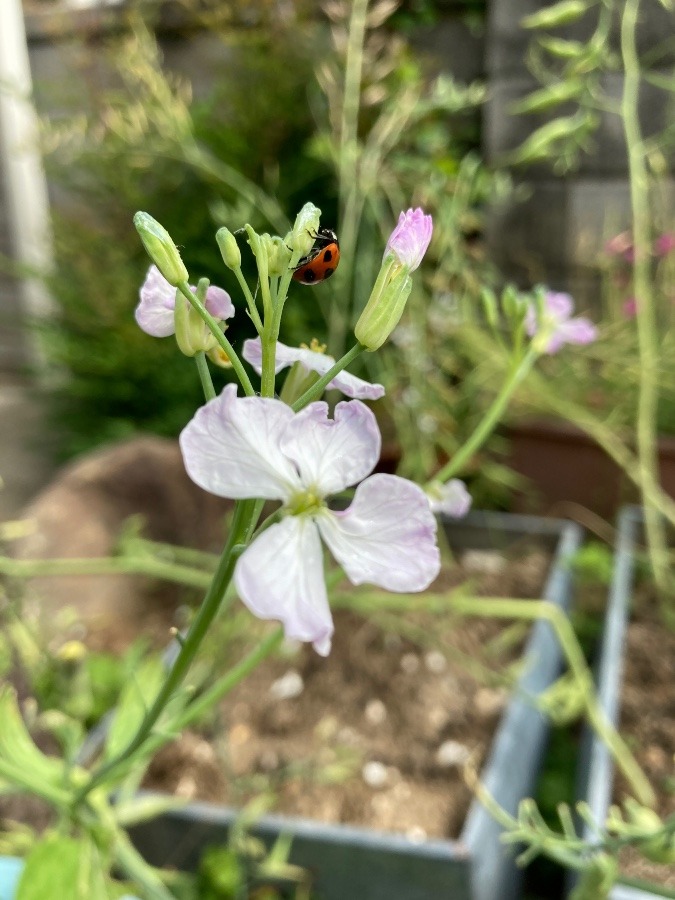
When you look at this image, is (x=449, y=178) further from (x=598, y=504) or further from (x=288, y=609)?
(x=288, y=609)

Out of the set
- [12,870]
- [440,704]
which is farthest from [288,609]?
[440,704]

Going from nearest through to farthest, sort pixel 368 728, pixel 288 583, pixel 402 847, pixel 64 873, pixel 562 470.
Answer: pixel 288 583 → pixel 64 873 → pixel 402 847 → pixel 368 728 → pixel 562 470

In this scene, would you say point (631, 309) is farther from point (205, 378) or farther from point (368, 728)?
point (205, 378)

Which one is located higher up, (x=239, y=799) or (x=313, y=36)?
(x=313, y=36)

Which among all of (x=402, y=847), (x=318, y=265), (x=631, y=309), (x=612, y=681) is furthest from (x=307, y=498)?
(x=631, y=309)

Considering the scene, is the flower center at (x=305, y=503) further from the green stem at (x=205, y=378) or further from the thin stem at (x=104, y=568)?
the thin stem at (x=104, y=568)

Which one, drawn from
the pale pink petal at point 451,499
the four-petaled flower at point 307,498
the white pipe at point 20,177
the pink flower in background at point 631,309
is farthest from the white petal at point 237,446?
the white pipe at point 20,177
